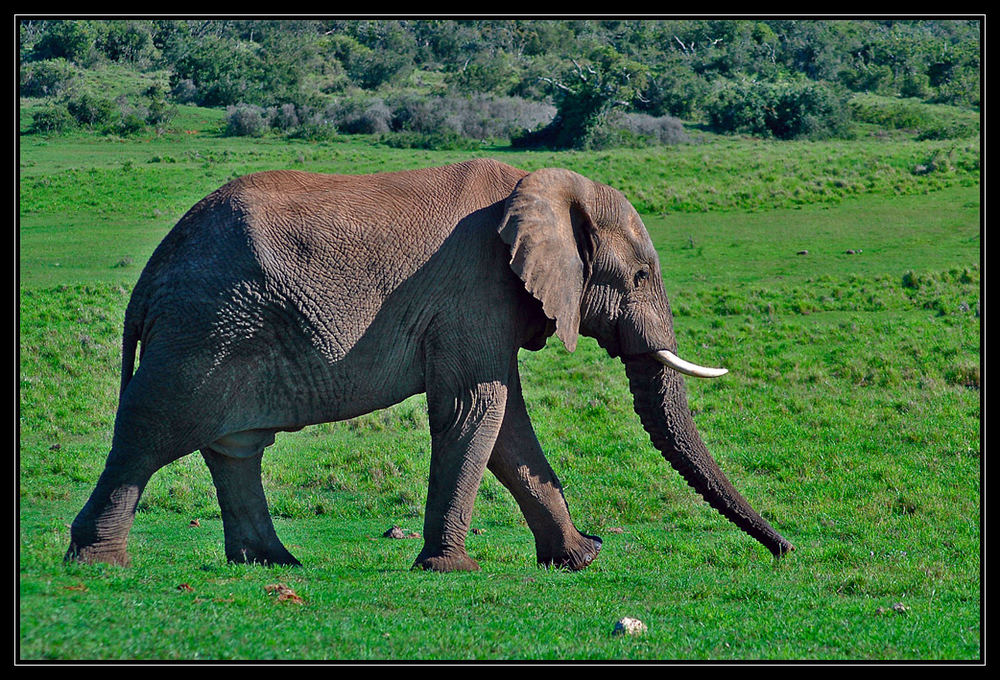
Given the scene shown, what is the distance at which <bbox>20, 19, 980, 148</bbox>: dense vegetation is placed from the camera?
44.2 m

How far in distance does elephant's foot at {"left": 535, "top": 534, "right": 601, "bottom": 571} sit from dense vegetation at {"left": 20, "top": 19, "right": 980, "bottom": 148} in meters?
33.2

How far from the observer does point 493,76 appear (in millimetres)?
57969

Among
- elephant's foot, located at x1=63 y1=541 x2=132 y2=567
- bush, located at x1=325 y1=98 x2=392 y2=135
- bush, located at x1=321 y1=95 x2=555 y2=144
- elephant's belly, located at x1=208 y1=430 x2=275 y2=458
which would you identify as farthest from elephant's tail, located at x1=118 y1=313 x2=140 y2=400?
bush, located at x1=325 y1=98 x2=392 y2=135

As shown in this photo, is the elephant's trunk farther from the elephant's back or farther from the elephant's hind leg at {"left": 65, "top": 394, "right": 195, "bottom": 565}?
the elephant's hind leg at {"left": 65, "top": 394, "right": 195, "bottom": 565}

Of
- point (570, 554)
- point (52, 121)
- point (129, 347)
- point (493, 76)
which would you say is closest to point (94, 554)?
point (129, 347)

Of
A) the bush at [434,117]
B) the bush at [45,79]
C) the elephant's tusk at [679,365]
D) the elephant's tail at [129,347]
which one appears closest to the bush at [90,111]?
the bush at [45,79]

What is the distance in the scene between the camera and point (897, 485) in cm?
1353

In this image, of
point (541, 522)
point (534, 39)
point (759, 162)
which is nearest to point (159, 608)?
point (541, 522)

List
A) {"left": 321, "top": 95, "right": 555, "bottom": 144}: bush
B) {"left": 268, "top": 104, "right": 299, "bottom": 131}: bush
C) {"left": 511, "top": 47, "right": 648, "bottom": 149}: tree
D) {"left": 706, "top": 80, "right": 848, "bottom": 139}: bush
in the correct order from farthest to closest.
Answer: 1. {"left": 706, "top": 80, "right": 848, "bottom": 139}: bush
2. {"left": 321, "top": 95, "right": 555, "bottom": 144}: bush
3. {"left": 268, "top": 104, "right": 299, "bottom": 131}: bush
4. {"left": 511, "top": 47, "right": 648, "bottom": 149}: tree

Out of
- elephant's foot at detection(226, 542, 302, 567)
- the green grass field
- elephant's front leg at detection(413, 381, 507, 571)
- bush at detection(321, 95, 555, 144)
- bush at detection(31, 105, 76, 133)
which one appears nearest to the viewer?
the green grass field

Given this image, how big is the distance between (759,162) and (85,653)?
33794 mm

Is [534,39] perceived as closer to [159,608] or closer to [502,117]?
[502,117]

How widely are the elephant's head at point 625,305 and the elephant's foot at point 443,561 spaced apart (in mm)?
1776

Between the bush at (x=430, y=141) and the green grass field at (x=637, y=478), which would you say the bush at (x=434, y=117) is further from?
the green grass field at (x=637, y=478)
